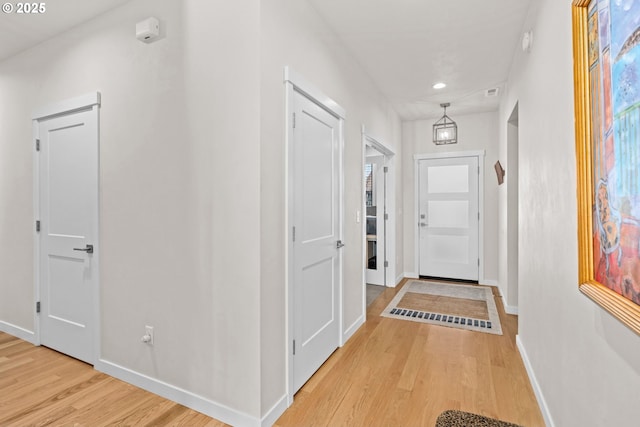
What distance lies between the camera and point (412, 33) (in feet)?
9.11

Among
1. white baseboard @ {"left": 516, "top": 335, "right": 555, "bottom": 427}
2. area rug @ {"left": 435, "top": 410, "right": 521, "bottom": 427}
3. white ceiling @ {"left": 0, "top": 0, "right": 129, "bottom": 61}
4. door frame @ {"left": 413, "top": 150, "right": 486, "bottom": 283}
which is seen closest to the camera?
area rug @ {"left": 435, "top": 410, "right": 521, "bottom": 427}

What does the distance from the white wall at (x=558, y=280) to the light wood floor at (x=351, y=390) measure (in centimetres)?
27

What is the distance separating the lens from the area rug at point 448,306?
137 inches

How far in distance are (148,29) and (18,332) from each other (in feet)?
9.77

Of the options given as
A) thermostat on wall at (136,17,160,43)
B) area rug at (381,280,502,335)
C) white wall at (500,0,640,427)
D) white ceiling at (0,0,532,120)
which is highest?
white ceiling at (0,0,532,120)

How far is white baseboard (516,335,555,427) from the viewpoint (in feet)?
5.89

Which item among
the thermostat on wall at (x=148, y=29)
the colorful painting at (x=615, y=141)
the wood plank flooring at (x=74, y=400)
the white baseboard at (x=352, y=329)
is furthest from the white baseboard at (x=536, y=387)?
the thermostat on wall at (x=148, y=29)

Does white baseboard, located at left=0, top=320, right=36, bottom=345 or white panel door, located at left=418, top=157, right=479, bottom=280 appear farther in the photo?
white panel door, located at left=418, top=157, right=479, bottom=280

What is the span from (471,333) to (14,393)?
11.8ft

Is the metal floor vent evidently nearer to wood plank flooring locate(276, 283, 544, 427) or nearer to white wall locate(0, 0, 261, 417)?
wood plank flooring locate(276, 283, 544, 427)

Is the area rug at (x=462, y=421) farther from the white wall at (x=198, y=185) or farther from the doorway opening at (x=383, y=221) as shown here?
the doorway opening at (x=383, y=221)

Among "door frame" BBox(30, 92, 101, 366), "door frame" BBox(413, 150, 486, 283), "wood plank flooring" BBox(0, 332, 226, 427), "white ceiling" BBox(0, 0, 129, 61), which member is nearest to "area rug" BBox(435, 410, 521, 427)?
"wood plank flooring" BBox(0, 332, 226, 427)

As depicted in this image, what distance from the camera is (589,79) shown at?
1.11 meters

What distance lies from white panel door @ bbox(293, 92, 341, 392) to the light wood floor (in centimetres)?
24
